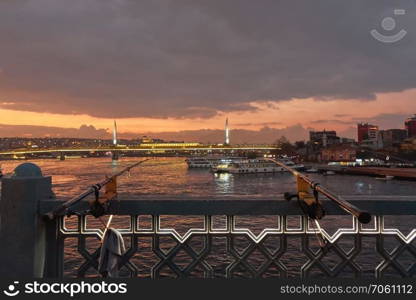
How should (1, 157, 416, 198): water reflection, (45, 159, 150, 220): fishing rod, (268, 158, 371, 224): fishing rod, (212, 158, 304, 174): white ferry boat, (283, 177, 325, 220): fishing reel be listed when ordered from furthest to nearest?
(212, 158, 304, 174): white ferry boat → (1, 157, 416, 198): water reflection → (283, 177, 325, 220): fishing reel → (45, 159, 150, 220): fishing rod → (268, 158, 371, 224): fishing rod

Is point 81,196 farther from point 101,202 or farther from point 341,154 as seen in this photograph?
point 341,154

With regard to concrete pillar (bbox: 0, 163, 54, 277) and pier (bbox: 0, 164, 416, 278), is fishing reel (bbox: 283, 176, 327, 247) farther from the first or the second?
concrete pillar (bbox: 0, 163, 54, 277)

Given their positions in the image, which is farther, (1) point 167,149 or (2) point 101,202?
(1) point 167,149

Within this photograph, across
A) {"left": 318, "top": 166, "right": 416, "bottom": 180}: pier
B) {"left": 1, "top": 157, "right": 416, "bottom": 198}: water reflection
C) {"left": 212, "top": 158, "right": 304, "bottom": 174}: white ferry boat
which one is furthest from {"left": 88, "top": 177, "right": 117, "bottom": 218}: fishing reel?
{"left": 212, "top": 158, "right": 304, "bottom": 174}: white ferry boat

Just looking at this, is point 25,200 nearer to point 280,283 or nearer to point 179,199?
point 179,199

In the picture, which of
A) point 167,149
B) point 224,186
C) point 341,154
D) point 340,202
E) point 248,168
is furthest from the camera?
point 167,149

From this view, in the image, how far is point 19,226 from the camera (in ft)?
11.0

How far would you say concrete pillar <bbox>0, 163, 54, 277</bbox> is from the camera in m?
3.35

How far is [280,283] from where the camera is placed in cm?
279

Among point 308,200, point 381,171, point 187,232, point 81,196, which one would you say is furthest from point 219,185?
point 81,196

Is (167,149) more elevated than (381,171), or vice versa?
(167,149)

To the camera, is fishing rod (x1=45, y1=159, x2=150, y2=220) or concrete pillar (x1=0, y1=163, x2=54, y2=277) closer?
fishing rod (x1=45, y1=159, x2=150, y2=220)

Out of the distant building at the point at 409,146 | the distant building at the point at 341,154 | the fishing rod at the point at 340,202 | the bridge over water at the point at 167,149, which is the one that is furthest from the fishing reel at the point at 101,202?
the distant building at the point at 409,146

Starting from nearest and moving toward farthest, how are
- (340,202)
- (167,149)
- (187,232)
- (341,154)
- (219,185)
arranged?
(340,202) < (187,232) < (219,185) < (341,154) < (167,149)
